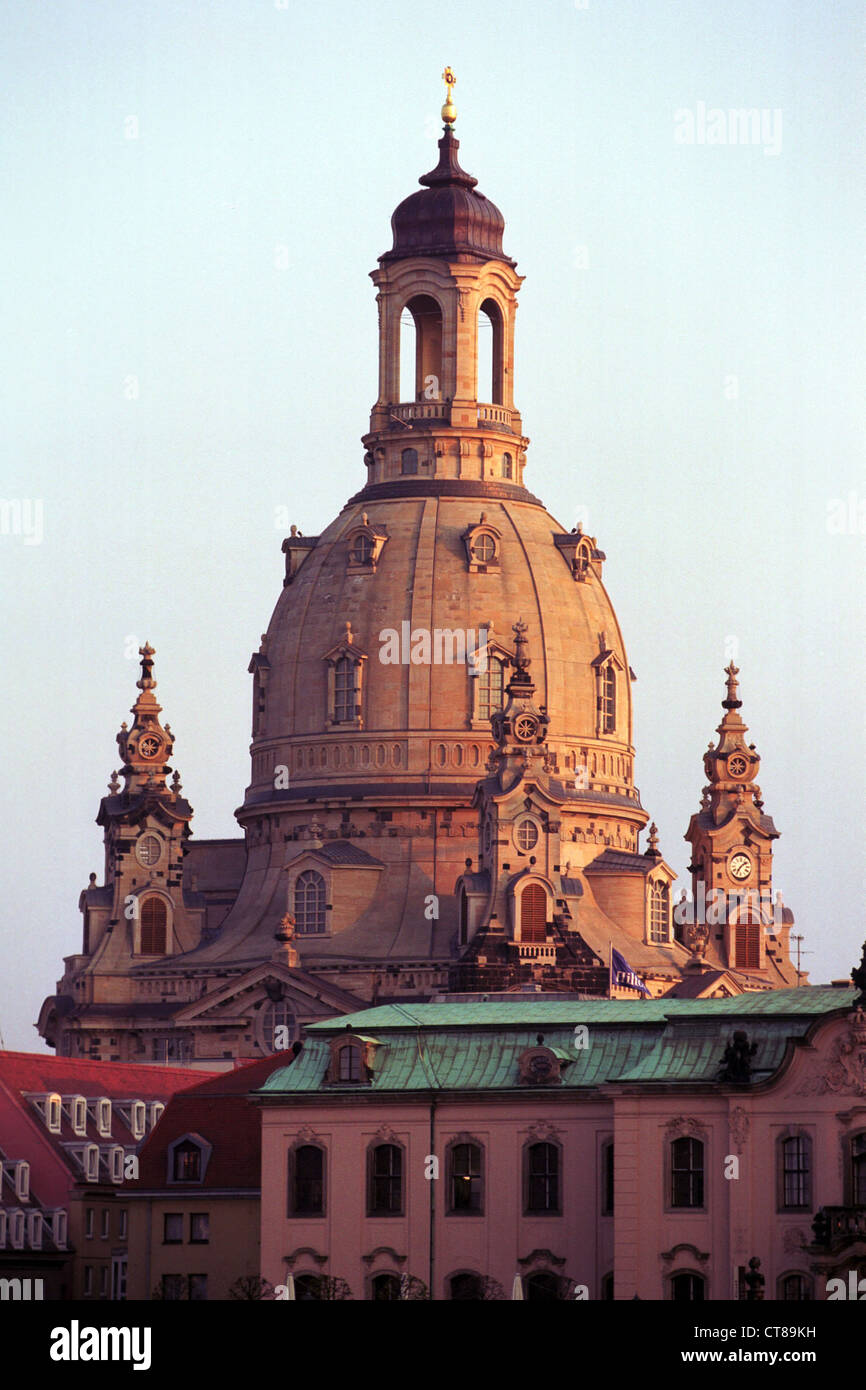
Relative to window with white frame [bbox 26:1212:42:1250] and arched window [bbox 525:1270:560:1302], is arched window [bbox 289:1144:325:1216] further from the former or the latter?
window with white frame [bbox 26:1212:42:1250]

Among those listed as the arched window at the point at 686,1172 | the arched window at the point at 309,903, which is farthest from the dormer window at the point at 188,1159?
the arched window at the point at 309,903

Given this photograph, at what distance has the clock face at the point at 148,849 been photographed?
177500 millimetres

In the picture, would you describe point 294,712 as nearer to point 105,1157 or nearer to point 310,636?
point 310,636

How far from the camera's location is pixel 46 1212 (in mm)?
123938

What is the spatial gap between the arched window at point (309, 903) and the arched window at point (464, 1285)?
60.5 metres

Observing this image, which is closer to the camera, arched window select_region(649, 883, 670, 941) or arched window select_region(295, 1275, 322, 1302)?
arched window select_region(295, 1275, 322, 1302)

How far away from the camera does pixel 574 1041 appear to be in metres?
113

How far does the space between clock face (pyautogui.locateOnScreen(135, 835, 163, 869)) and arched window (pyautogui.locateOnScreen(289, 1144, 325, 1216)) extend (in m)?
66.8

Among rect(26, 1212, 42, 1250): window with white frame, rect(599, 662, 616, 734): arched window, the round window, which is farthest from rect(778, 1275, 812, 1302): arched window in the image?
rect(599, 662, 616, 734): arched window

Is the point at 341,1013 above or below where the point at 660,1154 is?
above

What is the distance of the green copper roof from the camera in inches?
4259

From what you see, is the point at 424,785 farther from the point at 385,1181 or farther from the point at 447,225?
the point at 385,1181
